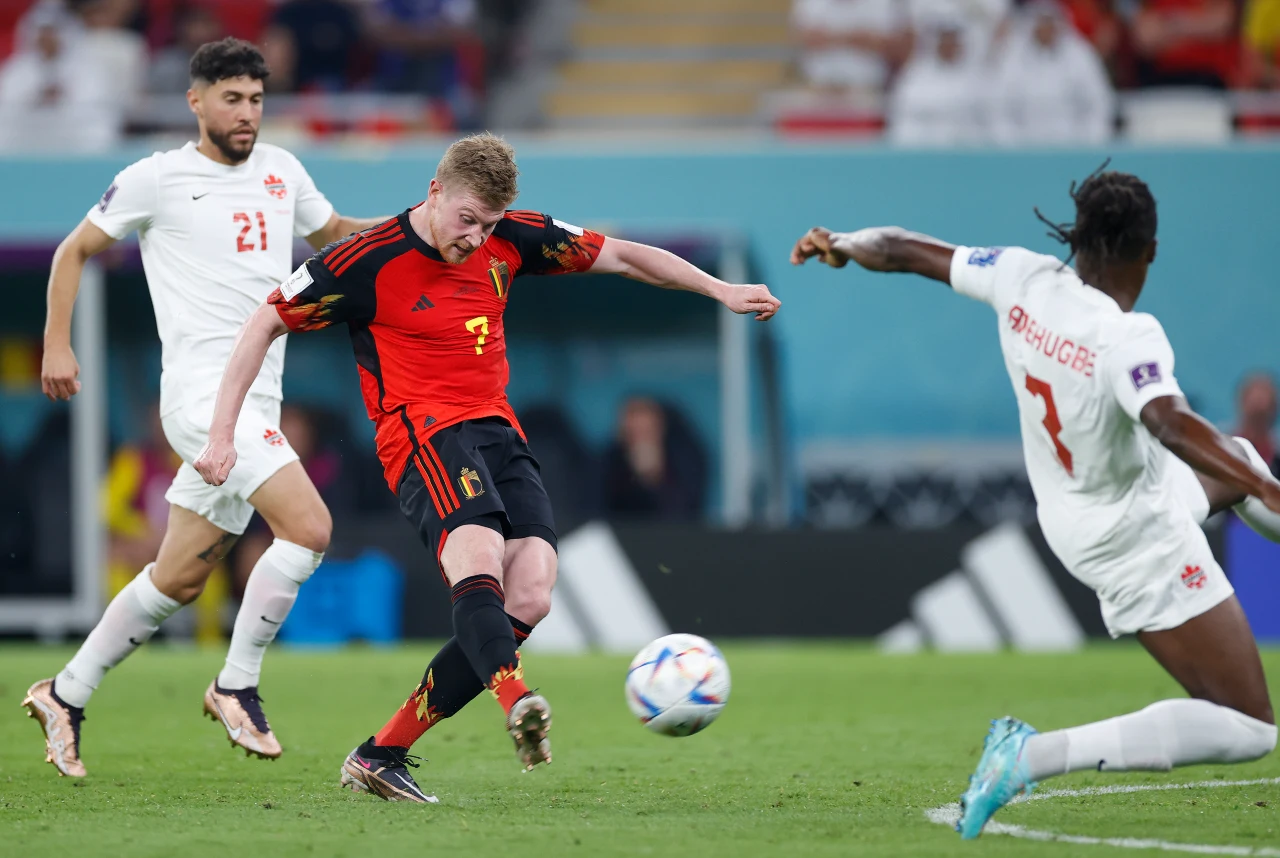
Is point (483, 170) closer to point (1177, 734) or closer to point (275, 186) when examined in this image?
point (275, 186)

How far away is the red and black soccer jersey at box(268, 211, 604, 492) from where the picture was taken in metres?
5.50

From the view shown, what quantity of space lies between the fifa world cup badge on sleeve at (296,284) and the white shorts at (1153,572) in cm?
255

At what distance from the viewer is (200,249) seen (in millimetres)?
6598

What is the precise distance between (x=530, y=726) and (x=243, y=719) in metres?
2.00

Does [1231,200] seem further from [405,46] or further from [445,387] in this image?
[445,387]

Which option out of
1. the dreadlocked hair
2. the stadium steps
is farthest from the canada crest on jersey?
the stadium steps

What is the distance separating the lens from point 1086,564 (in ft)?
16.3

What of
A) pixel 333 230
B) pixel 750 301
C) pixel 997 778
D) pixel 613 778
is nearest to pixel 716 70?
pixel 333 230

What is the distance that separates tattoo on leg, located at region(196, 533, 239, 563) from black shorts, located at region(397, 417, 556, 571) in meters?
1.19

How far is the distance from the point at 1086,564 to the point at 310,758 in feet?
11.2

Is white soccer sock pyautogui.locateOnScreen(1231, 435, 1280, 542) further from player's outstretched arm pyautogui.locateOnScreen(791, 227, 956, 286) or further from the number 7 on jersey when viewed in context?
player's outstretched arm pyautogui.locateOnScreen(791, 227, 956, 286)

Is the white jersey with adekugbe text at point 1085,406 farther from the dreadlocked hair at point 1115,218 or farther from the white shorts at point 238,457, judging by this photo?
the white shorts at point 238,457

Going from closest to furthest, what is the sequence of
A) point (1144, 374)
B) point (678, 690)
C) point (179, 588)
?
point (1144, 374) → point (678, 690) → point (179, 588)

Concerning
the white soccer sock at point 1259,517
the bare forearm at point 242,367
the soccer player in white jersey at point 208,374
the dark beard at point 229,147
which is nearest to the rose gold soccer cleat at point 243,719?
the soccer player in white jersey at point 208,374
